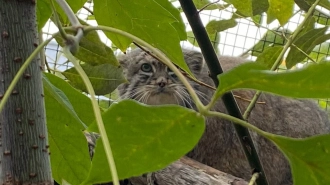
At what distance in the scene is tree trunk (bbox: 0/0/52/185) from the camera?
437 millimetres

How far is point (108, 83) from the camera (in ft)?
2.94

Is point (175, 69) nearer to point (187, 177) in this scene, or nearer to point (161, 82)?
point (187, 177)

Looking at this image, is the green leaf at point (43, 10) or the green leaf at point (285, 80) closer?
the green leaf at point (285, 80)

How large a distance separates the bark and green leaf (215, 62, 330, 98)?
1279 millimetres

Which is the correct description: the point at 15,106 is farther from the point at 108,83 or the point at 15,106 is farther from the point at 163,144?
the point at 108,83

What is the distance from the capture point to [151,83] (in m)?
2.30

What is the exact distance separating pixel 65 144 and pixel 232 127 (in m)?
A: 1.94

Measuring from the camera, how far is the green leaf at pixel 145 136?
40 centimetres

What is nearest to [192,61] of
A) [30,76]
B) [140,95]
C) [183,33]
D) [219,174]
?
[140,95]

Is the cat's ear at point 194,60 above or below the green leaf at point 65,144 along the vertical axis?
above

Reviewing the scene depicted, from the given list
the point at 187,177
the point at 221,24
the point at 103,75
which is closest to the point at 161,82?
the point at 187,177

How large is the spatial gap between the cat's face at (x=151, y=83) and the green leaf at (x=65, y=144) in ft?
5.09

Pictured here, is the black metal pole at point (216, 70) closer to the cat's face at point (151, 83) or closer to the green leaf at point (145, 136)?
the green leaf at point (145, 136)

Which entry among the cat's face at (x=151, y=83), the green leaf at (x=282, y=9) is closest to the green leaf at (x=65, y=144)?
the green leaf at (x=282, y=9)
